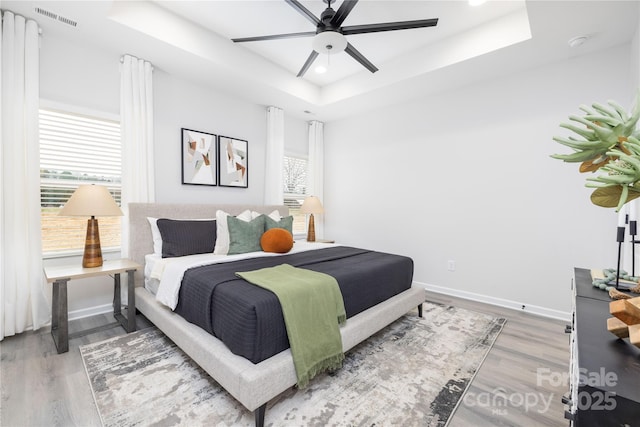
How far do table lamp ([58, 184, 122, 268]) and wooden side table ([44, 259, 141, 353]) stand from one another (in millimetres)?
112

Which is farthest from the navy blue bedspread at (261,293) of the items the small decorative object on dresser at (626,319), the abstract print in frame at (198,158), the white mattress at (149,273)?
the abstract print in frame at (198,158)

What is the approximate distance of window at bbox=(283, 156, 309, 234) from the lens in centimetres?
488

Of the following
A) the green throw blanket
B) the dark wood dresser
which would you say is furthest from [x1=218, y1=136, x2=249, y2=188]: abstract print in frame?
the dark wood dresser

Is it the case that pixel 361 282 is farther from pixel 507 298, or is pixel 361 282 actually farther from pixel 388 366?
pixel 507 298

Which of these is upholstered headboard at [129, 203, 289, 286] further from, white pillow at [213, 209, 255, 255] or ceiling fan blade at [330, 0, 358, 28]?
ceiling fan blade at [330, 0, 358, 28]

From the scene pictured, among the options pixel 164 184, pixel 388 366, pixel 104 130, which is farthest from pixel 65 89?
pixel 388 366

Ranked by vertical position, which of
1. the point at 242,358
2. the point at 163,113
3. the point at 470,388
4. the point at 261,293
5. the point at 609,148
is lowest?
the point at 470,388

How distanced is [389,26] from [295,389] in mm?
2675

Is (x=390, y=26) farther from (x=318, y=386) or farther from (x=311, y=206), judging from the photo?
(x=311, y=206)

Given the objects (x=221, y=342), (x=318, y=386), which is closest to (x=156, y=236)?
(x=221, y=342)

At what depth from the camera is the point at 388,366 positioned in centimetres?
204

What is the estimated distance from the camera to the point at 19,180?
93.0 inches

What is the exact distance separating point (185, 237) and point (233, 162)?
1.51 meters

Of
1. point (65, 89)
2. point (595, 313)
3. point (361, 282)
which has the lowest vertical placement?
point (361, 282)
